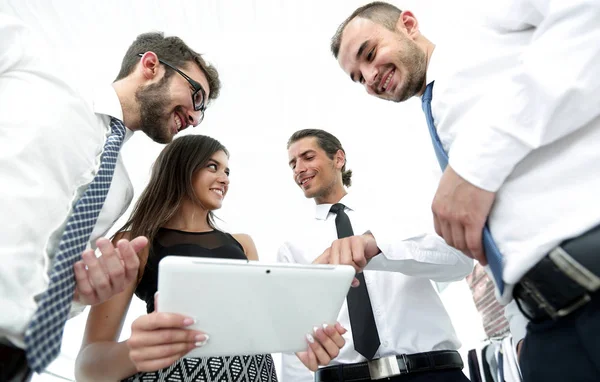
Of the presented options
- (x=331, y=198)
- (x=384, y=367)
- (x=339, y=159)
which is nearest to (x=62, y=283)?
(x=384, y=367)

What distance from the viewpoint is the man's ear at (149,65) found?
154 centimetres

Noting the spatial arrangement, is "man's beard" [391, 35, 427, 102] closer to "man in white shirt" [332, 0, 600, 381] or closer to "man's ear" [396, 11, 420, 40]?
"man's ear" [396, 11, 420, 40]

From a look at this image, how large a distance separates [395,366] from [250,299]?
0.74 metres

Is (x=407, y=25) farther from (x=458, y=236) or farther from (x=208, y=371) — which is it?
(x=208, y=371)

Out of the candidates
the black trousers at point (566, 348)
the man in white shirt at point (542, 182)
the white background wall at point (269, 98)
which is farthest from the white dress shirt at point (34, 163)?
the white background wall at point (269, 98)

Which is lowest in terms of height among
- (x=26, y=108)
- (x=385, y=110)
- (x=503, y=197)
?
(x=503, y=197)

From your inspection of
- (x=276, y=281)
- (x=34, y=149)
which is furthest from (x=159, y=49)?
(x=276, y=281)

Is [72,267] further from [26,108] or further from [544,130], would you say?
[544,130]

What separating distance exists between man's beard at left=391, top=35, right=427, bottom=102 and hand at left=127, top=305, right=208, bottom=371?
1.06 m

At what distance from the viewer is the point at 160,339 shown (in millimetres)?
739

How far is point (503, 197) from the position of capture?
2.46ft

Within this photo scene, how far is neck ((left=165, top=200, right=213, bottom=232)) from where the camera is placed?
157 centimetres

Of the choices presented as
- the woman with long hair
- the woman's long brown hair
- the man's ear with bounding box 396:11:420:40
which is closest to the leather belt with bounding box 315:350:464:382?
the woman with long hair

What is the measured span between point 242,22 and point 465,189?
2536mm
